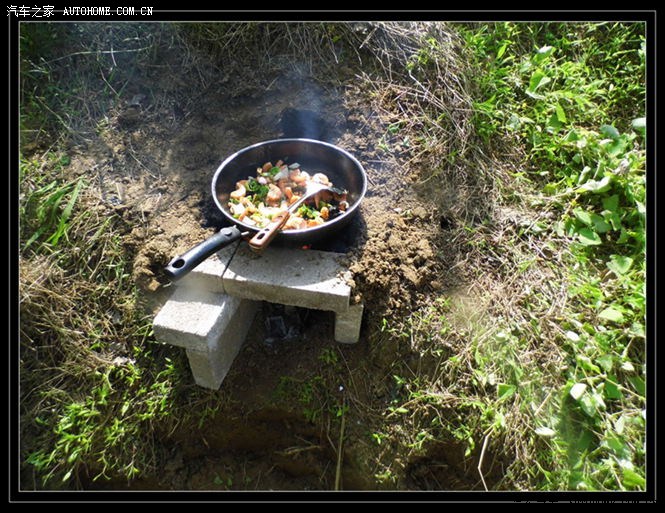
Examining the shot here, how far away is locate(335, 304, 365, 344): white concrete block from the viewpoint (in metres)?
2.38

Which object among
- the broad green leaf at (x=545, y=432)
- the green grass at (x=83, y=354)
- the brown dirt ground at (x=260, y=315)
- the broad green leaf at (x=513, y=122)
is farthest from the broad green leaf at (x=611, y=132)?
the green grass at (x=83, y=354)

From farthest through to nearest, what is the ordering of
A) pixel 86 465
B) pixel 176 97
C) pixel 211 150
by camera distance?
pixel 176 97 < pixel 211 150 < pixel 86 465

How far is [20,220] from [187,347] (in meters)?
1.23

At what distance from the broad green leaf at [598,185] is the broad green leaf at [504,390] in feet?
4.01

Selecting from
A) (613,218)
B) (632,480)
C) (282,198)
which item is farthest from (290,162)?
(632,480)

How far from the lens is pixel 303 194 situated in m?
2.52

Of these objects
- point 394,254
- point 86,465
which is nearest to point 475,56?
point 394,254

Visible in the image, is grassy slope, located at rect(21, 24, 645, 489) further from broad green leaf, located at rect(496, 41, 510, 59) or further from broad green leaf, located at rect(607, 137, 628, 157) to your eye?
broad green leaf, located at rect(496, 41, 510, 59)

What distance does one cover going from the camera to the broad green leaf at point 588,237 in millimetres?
2629

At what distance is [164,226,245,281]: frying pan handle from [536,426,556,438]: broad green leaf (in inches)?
63.0

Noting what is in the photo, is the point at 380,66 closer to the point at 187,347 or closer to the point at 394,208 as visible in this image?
the point at 394,208

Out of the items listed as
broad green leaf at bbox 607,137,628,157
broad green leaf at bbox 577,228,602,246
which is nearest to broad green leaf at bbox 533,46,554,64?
broad green leaf at bbox 607,137,628,157

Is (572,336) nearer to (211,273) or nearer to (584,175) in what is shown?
(584,175)
